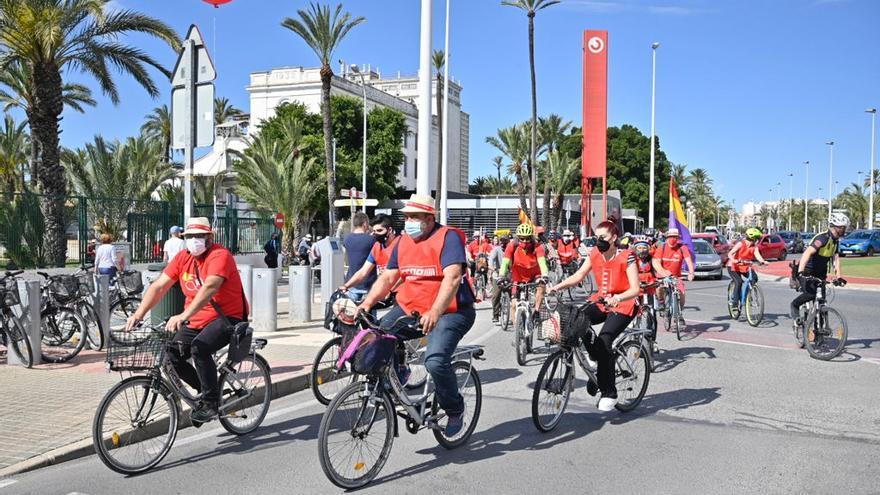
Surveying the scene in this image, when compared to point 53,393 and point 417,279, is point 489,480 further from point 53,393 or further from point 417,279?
point 53,393

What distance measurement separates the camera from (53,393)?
7.42 m

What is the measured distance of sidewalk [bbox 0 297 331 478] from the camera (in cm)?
558

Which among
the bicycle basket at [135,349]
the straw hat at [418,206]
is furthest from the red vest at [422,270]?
the bicycle basket at [135,349]

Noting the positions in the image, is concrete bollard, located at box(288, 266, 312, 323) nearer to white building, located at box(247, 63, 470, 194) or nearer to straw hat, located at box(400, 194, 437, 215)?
straw hat, located at box(400, 194, 437, 215)

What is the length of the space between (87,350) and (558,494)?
762cm

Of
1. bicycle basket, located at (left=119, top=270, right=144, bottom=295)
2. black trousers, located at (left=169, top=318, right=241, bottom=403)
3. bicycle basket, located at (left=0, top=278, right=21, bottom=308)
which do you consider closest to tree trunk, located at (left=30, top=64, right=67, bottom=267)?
bicycle basket, located at (left=119, top=270, right=144, bottom=295)

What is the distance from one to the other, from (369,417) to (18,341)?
6058 millimetres

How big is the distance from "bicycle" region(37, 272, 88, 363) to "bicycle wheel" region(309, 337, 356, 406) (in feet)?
12.5

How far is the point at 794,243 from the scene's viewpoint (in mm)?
55094

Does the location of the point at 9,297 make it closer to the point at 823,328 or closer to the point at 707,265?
the point at 823,328

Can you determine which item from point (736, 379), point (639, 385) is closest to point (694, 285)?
point (736, 379)

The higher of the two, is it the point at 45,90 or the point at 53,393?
the point at 45,90

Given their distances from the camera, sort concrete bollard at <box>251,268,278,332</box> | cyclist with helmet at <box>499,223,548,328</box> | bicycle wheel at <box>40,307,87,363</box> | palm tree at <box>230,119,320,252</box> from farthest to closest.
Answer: palm tree at <box>230,119,320,252</box> → concrete bollard at <box>251,268,278,332</box> → cyclist with helmet at <box>499,223,548,328</box> → bicycle wheel at <box>40,307,87,363</box>

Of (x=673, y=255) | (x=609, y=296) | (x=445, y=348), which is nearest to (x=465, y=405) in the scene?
(x=445, y=348)
